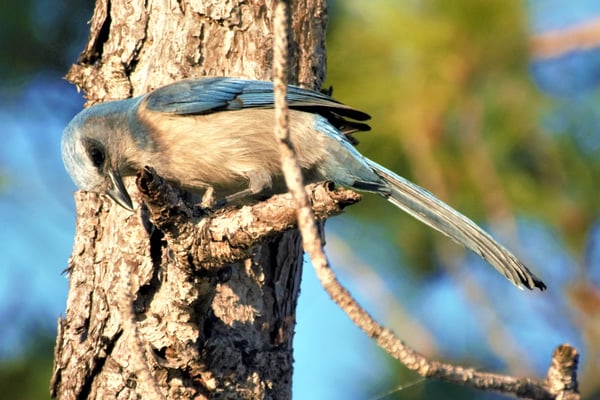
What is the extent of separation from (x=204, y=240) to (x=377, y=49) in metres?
3.15

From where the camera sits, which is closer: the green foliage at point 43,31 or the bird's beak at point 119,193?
the bird's beak at point 119,193

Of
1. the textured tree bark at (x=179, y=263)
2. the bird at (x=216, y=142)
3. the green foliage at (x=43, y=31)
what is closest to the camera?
the textured tree bark at (x=179, y=263)

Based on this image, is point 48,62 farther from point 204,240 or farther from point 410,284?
point 204,240

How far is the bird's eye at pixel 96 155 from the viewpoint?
4664mm

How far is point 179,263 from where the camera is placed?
3.55m

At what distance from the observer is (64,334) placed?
422 cm

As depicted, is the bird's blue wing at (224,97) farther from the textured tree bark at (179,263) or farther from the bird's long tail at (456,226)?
the bird's long tail at (456,226)

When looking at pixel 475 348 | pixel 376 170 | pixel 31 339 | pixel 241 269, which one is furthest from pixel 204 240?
pixel 475 348

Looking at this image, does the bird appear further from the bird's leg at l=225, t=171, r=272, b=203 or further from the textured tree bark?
the textured tree bark

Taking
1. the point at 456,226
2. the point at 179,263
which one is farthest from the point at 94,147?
the point at 456,226

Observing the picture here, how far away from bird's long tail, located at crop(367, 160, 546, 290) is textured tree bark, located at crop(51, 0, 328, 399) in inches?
26.8

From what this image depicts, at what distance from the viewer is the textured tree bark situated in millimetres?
3498

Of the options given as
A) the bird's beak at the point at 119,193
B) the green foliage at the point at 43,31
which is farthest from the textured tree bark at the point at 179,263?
the green foliage at the point at 43,31

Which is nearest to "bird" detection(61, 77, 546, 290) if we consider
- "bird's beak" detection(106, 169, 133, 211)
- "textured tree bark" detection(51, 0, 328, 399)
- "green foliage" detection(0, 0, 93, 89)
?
"bird's beak" detection(106, 169, 133, 211)
